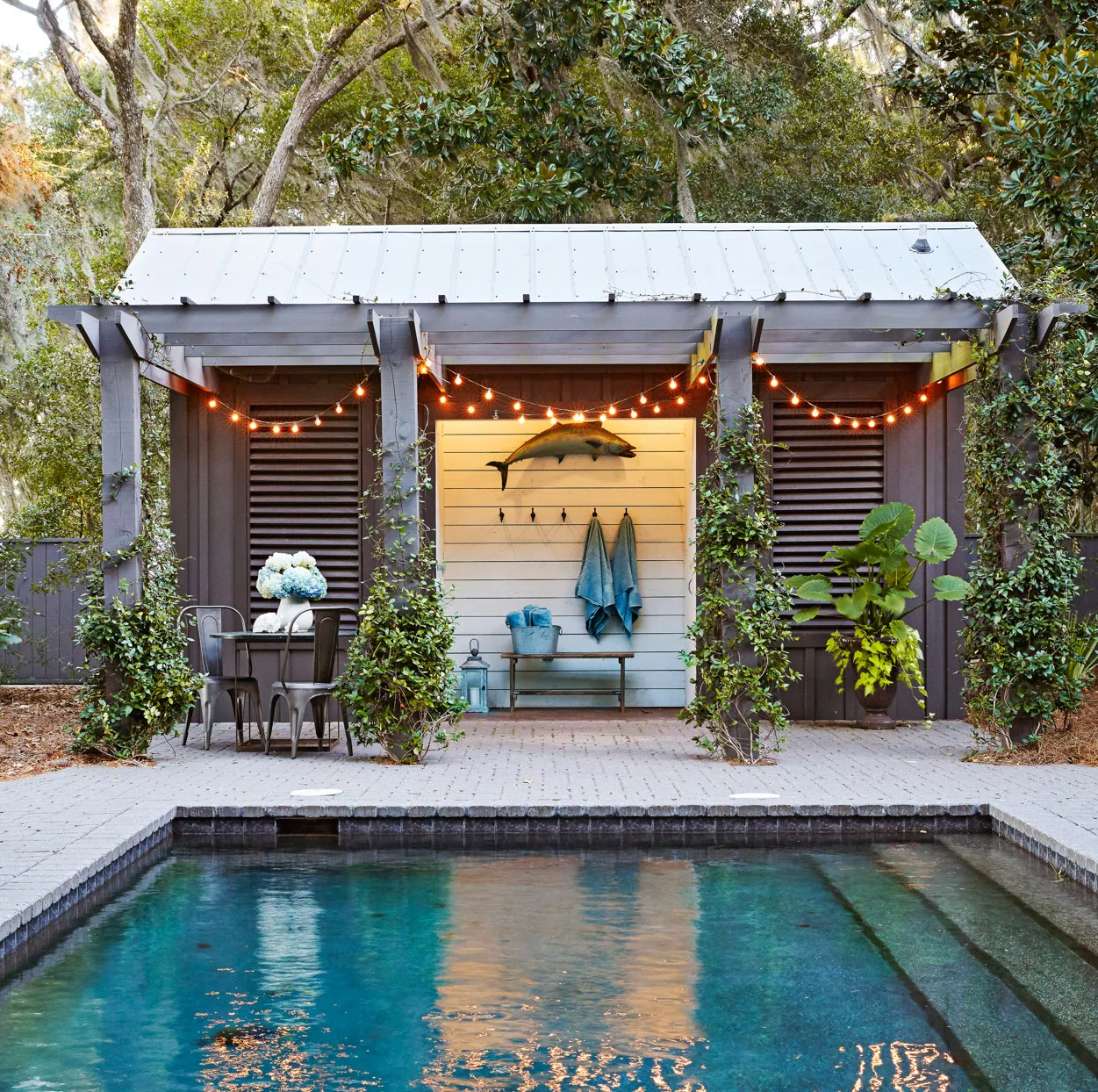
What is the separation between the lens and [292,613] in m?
8.06

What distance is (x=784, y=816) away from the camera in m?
5.60

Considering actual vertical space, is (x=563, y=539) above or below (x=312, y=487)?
below

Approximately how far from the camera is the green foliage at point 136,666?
6957 millimetres

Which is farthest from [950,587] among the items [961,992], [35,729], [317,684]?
[35,729]

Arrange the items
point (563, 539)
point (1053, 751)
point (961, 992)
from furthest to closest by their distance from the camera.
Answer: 1. point (563, 539)
2. point (1053, 751)
3. point (961, 992)

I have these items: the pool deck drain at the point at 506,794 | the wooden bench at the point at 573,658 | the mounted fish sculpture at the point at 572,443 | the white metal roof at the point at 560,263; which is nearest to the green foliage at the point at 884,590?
the pool deck drain at the point at 506,794

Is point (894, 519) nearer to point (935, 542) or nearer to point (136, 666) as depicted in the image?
point (935, 542)

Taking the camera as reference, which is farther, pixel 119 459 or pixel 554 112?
pixel 554 112

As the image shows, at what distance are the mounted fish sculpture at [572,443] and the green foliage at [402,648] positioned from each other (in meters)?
2.57

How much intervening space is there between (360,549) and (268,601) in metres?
0.80

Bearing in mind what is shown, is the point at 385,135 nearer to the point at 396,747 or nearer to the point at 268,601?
the point at 268,601

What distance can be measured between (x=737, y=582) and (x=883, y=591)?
1.61 metres

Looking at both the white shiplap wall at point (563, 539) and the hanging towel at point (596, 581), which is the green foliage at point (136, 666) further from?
the hanging towel at point (596, 581)

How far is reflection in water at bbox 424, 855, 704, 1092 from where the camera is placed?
3109 millimetres
